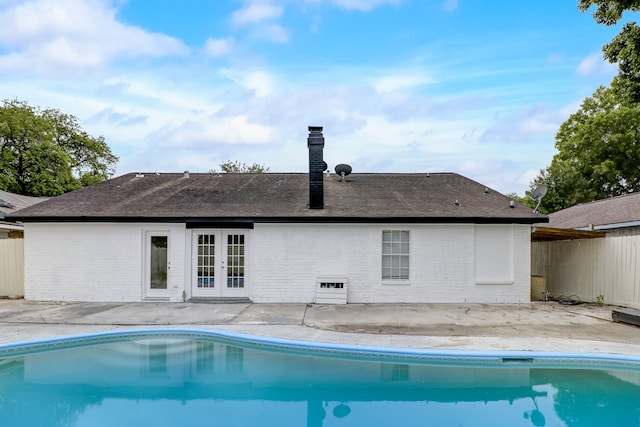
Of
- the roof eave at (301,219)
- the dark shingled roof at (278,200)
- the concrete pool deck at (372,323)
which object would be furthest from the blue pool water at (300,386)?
the dark shingled roof at (278,200)

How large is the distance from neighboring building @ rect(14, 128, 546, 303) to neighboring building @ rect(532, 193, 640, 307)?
2120 millimetres

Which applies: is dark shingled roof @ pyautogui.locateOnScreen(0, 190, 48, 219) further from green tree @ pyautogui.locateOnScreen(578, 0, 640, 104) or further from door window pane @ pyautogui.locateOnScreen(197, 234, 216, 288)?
green tree @ pyautogui.locateOnScreen(578, 0, 640, 104)

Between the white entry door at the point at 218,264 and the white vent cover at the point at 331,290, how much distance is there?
7.14ft

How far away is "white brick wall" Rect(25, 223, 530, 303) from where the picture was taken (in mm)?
11898

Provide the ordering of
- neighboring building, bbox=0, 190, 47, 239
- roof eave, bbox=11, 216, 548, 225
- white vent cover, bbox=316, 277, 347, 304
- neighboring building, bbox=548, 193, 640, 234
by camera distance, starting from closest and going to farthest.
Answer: white vent cover, bbox=316, 277, 347, 304 → roof eave, bbox=11, 216, 548, 225 → neighboring building, bbox=548, 193, 640, 234 → neighboring building, bbox=0, 190, 47, 239

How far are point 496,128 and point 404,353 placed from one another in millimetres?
18353

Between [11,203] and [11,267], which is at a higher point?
[11,203]

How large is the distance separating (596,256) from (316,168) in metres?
8.84

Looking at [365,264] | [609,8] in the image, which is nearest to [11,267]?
[365,264]

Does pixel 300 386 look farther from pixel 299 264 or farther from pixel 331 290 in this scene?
pixel 299 264

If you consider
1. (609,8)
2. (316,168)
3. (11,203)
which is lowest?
(11,203)

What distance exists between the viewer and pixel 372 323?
29.5 feet

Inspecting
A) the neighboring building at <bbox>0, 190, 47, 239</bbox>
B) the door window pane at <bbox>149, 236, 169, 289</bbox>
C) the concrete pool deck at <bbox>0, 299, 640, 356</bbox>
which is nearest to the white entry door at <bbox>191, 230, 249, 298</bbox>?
the concrete pool deck at <bbox>0, 299, 640, 356</bbox>

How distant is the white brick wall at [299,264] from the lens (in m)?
11.9
